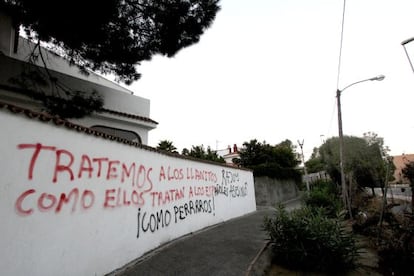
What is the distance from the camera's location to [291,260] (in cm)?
401

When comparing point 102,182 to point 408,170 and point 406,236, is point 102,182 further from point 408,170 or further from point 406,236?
point 408,170

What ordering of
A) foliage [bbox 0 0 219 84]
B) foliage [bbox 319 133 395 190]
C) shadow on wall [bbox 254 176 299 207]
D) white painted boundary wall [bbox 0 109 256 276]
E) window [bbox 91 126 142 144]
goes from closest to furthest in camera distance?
white painted boundary wall [bbox 0 109 256 276]
foliage [bbox 0 0 219 84]
window [bbox 91 126 142 144]
shadow on wall [bbox 254 176 299 207]
foliage [bbox 319 133 395 190]

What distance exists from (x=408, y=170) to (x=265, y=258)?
495 centimetres

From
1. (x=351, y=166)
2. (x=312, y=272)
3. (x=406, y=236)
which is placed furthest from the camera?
(x=351, y=166)

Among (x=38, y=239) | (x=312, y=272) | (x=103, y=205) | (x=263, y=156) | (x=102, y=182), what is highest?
(x=263, y=156)

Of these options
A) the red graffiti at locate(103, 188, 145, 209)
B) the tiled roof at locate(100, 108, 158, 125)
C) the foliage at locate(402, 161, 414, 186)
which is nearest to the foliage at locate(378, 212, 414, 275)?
the foliage at locate(402, 161, 414, 186)

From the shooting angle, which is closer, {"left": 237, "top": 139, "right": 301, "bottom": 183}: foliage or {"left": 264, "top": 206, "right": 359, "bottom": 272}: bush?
{"left": 264, "top": 206, "right": 359, "bottom": 272}: bush

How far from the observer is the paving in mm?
3574

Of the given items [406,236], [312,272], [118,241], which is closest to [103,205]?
[118,241]

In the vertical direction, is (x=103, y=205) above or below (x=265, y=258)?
above

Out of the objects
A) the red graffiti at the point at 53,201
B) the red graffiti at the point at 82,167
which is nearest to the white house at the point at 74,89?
the red graffiti at the point at 82,167

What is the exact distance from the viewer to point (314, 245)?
386 cm

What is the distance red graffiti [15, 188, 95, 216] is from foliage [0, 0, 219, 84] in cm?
320

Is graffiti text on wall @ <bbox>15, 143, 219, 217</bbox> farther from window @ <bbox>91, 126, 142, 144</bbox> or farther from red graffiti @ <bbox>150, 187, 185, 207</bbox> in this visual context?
window @ <bbox>91, 126, 142, 144</bbox>
